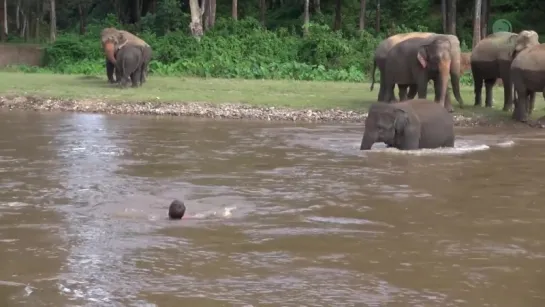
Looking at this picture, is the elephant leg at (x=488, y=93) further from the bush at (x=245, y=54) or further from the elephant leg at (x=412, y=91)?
the bush at (x=245, y=54)

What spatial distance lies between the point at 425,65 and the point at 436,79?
1.36ft

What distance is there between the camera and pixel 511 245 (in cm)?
817

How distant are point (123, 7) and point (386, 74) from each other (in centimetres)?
3513

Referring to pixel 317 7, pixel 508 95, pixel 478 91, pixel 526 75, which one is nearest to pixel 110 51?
pixel 478 91

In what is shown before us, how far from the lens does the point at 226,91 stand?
25.0 m

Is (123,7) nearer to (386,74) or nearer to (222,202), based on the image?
(386,74)

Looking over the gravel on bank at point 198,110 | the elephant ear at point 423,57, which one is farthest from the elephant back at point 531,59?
the elephant ear at point 423,57

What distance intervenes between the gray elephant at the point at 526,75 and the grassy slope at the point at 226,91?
95 cm

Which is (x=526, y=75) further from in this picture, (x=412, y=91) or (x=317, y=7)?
(x=317, y=7)

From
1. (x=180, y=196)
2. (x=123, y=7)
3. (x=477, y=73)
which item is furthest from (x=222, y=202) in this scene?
(x=123, y=7)

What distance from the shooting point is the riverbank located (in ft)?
69.2

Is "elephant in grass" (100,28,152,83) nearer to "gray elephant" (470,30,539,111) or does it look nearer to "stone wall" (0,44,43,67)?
"gray elephant" (470,30,539,111)

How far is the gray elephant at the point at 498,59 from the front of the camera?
2097 centimetres

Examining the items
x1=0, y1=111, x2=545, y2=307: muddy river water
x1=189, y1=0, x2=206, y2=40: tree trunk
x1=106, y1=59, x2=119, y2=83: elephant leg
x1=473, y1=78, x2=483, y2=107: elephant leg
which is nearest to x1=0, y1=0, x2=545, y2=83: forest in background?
x1=189, y1=0, x2=206, y2=40: tree trunk
